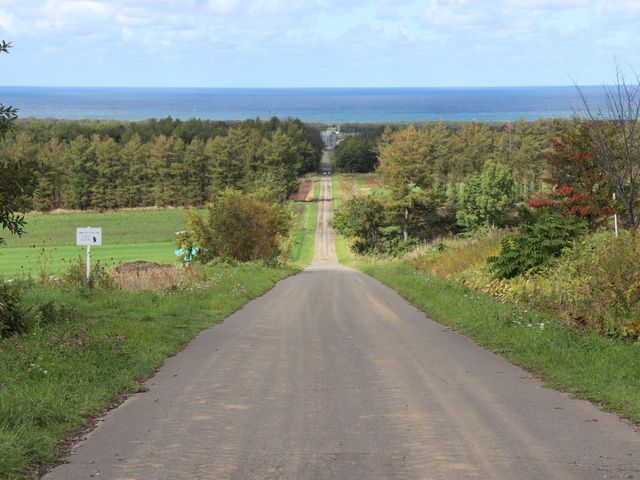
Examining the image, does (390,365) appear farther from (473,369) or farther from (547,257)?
(547,257)

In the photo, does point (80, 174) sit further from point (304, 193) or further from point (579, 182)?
point (579, 182)

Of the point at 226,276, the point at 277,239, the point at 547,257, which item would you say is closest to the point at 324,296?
the point at 226,276

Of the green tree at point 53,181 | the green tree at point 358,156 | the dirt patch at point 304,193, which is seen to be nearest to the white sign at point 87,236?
the green tree at point 53,181

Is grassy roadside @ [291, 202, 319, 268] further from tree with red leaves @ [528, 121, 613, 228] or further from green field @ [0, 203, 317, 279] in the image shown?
tree with red leaves @ [528, 121, 613, 228]

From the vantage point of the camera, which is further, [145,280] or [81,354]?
[145,280]

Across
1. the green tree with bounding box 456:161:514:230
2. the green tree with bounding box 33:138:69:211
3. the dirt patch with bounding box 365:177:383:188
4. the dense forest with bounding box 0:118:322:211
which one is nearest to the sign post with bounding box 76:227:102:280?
the green tree with bounding box 456:161:514:230

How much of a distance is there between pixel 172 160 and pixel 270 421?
113645 mm

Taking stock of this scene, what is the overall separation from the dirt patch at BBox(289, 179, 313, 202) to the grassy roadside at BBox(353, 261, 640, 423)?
356ft

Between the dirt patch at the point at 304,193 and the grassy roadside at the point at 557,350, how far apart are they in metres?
109

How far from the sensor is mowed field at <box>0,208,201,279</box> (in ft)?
212

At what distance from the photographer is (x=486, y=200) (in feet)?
269

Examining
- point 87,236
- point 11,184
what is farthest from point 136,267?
point 11,184

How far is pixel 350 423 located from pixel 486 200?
3009 inches

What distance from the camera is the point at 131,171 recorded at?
115062 mm
